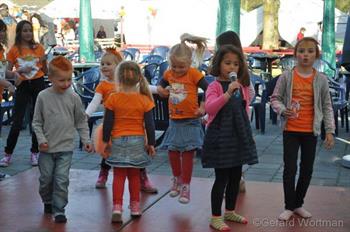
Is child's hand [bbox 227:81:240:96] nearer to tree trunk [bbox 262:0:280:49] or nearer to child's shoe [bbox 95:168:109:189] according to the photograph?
child's shoe [bbox 95:168:109:189]

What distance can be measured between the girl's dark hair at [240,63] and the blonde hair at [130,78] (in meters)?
0.60

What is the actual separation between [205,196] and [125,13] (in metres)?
24.9

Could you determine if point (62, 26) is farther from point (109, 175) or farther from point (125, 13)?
point (109, 175)

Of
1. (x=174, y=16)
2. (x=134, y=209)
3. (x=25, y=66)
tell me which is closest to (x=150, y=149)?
(x=134, y=209)

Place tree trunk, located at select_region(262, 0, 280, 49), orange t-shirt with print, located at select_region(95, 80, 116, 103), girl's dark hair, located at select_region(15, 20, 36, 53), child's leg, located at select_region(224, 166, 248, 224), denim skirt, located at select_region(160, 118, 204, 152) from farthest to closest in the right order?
1. tree trunk, located at select_region(262, 0, 280, 49)
2. girl's dark hair, located at select_region(15, 20, 36, 53)
3. orange t-shirt with print, located at select_region(95, 80, 116, 103)
4. denim skirt, located at select_region(160, 118, 204, 152)
5. child's leg, located at select_region(224, 166, 248, 224)

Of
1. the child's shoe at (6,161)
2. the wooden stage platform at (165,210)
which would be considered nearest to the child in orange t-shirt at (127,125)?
the wooden stage platform at (165,210)

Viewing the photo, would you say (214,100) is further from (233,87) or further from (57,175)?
(57,175)

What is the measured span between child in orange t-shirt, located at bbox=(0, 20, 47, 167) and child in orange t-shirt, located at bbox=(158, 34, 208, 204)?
6.69ft

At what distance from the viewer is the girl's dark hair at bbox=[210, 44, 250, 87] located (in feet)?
16.6

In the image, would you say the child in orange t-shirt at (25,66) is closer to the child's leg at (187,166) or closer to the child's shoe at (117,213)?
the child's leg at (187,166)

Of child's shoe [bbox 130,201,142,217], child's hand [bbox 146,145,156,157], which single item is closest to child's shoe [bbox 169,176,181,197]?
child's shoe [bbox 130,201,142,217]

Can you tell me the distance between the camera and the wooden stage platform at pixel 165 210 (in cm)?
521

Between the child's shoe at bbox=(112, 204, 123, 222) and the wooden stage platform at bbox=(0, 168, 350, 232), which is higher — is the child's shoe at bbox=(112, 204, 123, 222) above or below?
above

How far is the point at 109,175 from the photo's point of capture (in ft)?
23.6
